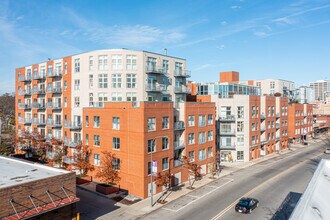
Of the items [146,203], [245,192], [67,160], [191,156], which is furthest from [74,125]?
[245,192]

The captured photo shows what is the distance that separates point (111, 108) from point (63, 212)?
17312 mm

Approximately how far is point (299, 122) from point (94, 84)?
2619 inches

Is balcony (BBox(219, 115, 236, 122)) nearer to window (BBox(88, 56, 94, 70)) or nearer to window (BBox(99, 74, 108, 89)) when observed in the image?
window (BBox(99, 74, 108, 89))

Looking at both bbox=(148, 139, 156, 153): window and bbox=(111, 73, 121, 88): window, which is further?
bbox=(111, 73, 121, 88): window

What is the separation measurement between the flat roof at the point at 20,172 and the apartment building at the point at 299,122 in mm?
72646

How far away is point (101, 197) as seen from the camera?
105 ft

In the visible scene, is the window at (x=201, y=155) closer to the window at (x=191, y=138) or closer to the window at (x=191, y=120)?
the window at (x=191, y=138)

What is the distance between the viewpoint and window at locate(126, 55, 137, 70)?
139 ft

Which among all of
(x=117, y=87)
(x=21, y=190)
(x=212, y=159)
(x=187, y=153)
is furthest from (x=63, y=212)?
(x=212, y=159)

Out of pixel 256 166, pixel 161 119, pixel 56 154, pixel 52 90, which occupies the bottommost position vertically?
pixel 256 166

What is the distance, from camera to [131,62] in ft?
139

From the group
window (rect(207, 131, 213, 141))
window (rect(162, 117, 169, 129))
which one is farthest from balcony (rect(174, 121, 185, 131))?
window (rect(207, 131, 213, 141))

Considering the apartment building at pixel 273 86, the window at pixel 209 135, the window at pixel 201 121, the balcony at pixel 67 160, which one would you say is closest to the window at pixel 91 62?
the balcony at pixel 67 160

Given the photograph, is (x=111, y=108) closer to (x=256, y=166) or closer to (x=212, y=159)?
(x=212, y=159)
